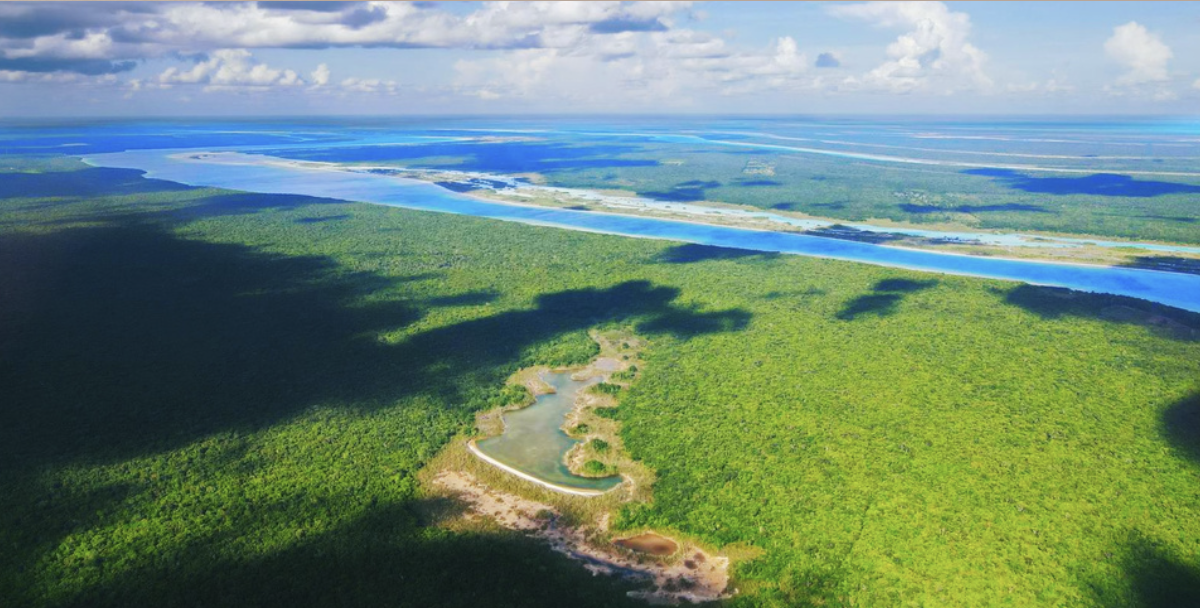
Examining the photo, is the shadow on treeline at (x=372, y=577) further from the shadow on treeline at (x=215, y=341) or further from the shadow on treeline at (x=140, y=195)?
the shadow on treeline at (x=140, y=195)

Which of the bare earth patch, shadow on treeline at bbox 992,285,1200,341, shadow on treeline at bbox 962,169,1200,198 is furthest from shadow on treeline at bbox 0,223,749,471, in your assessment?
shadow on treeline at bbox 962,169,1200,198

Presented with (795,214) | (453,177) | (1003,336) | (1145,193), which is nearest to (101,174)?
(453,177)

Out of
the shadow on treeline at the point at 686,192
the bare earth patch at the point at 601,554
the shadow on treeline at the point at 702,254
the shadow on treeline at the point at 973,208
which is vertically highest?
the shadow on treeline at the point at 686,192

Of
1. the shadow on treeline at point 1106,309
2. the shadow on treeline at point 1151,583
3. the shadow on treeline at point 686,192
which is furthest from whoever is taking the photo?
the shadow on treeline at point 686,192

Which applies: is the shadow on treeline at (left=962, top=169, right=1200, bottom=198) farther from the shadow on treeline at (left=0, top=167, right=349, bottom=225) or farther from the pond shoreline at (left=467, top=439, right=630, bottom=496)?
the pond shoreline at (left=467, top=439, right=630, bottom=496)

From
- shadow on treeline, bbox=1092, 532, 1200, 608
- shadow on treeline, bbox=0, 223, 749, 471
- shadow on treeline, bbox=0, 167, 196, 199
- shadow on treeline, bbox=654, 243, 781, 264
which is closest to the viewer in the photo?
shadow on treeline, bbox=1092, 532, 1200, 608

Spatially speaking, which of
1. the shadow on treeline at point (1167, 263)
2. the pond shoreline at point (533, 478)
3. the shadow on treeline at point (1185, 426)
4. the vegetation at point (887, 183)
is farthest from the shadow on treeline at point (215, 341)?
the vegetation at point (887, 183)

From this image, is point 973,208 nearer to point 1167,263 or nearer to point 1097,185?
point 1167,263
